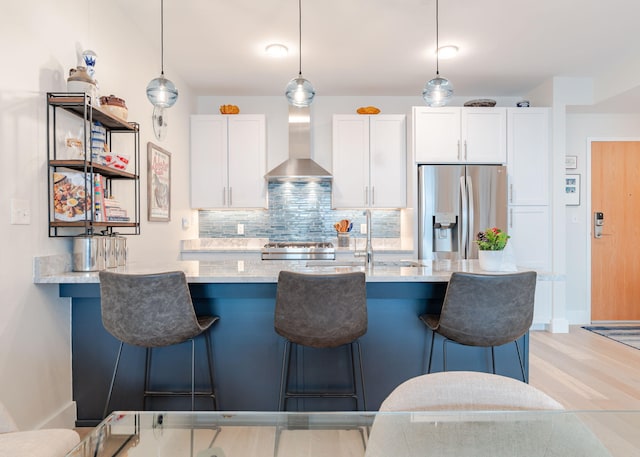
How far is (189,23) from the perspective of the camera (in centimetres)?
286

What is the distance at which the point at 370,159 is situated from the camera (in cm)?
420

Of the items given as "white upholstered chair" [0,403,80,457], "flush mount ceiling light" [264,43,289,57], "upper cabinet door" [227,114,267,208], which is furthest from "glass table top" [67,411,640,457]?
"upper cabinet door" [227,114,267,208]

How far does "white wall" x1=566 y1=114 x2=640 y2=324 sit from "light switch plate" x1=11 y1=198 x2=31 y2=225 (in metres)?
5.10

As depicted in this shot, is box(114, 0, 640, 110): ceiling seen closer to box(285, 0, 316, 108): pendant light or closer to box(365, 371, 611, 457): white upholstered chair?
box(285, 0, 316, 108): pendant light

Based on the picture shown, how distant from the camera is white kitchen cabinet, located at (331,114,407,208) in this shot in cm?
419

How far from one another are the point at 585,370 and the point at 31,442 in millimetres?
3555

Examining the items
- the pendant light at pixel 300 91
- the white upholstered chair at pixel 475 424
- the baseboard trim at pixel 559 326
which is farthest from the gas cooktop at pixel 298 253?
the white upholstered chair at pixel 475 424

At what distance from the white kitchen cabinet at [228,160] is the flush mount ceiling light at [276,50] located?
0.95 meters

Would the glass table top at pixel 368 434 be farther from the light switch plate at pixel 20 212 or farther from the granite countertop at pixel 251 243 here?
the granite countertop at pixel 251 243

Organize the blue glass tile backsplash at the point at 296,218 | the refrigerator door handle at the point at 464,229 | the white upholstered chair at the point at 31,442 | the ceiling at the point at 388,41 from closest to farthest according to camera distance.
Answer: the white upholstered chair at the point at 31,442 → the ceiling at the point at 388,41 → the refrigerator door handle at the point at 464,229 → the blue glass tile backsplash at the point at 296,218

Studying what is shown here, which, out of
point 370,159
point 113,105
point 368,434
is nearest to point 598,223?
point 370,159

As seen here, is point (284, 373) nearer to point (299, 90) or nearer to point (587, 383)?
point (299, 90)

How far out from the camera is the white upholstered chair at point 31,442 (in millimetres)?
1016

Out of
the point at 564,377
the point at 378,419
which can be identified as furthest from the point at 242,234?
the point at 378,419
